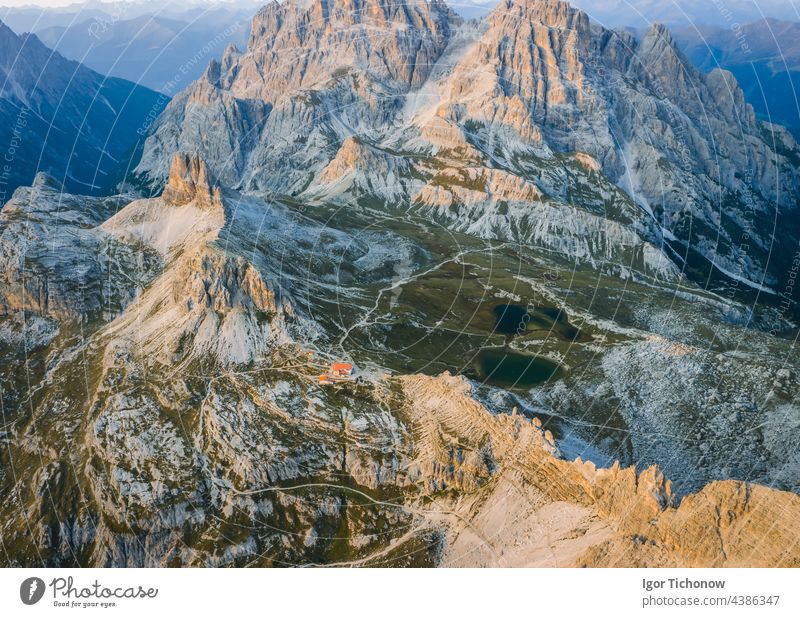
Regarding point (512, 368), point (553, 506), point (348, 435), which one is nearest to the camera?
point (553, 506)

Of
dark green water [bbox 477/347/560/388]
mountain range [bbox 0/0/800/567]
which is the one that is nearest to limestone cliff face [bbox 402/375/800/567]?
mountain range [bbox 0/0/800/567]

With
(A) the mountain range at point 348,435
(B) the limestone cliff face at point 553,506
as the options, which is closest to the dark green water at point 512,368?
(A) the mountain range at point 348,435

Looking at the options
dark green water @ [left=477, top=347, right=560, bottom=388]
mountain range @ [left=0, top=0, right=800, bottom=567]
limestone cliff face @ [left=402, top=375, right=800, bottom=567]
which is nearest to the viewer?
limestone cliff face @ [left=402, top=375, right=800, bottom=567]

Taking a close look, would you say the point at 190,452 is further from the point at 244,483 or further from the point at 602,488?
the point at 602,488

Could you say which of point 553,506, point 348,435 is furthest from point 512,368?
point 553,506

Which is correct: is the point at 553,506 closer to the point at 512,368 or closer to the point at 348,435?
the point at 348,435

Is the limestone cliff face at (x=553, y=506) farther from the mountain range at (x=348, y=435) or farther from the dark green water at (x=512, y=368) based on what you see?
the dark green water at (x=512, y=368)

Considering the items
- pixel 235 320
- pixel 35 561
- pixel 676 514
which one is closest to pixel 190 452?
pixel 35 561

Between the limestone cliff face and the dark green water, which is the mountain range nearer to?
the limestone cliff face
